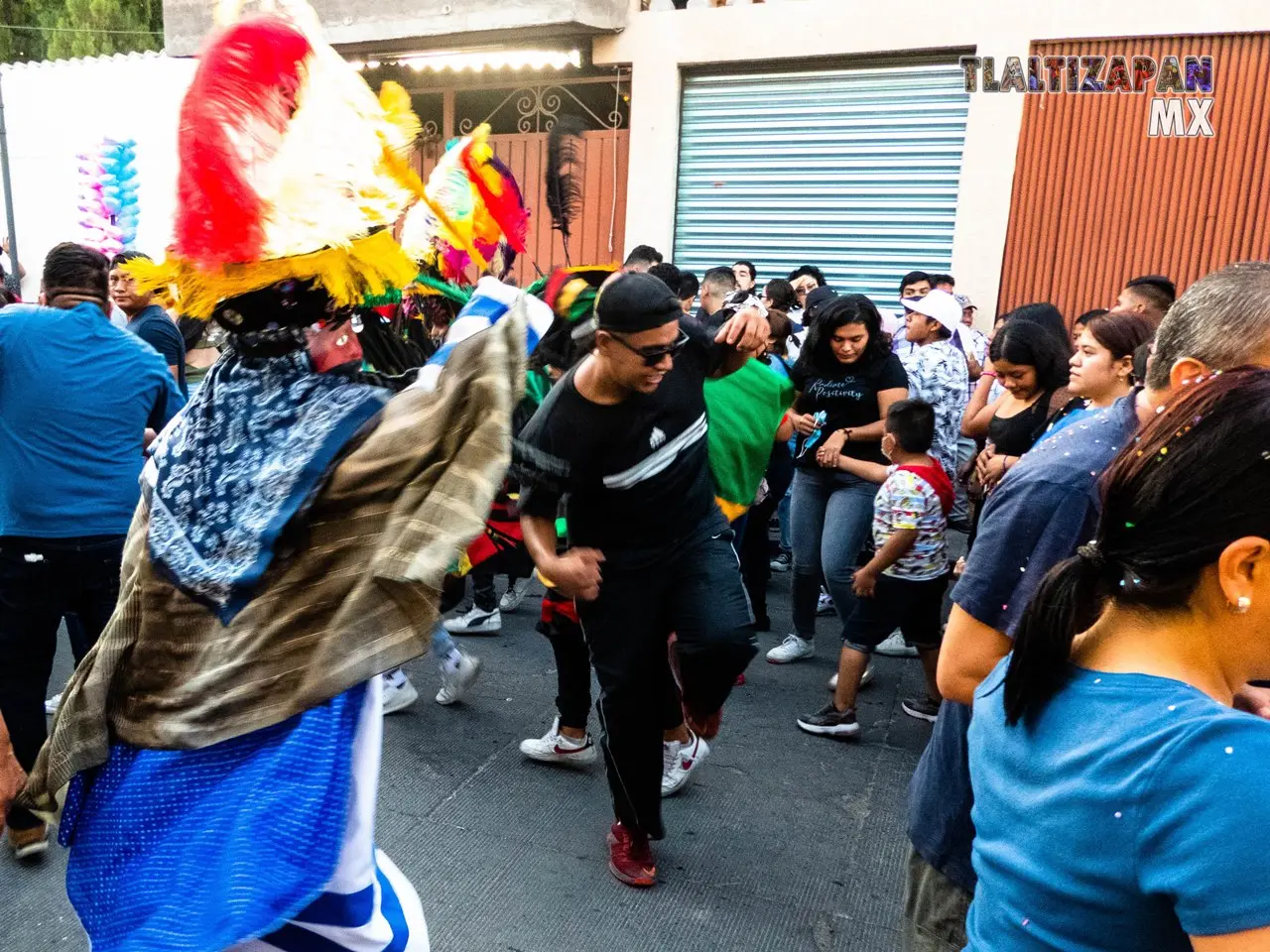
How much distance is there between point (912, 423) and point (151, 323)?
3.77 m

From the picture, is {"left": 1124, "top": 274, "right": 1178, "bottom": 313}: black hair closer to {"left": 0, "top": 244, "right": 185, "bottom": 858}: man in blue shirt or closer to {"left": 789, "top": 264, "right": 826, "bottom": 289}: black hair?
{"left": 789, "top": 264, "right": 826, "bottom": 289}: black hair

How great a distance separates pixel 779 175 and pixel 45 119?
9846 millimetres

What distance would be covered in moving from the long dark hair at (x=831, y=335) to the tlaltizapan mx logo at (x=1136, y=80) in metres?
4.92

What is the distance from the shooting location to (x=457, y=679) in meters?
4.48

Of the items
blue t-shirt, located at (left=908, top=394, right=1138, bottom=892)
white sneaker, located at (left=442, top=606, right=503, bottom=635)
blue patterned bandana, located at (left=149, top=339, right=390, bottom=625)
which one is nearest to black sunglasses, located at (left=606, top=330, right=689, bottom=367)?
blue patterned bandana, located at (left=149, top=339, right=390, bottom=625)

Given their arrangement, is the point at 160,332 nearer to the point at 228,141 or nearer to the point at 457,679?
the point at 457,679

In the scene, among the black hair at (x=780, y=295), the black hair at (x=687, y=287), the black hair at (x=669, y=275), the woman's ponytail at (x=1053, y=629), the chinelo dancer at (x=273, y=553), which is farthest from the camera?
the black hair at (x=687, y=287)

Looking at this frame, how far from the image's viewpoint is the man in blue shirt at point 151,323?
512 centimetres

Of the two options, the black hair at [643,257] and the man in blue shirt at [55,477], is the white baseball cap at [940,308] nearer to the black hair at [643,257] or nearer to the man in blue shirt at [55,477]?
the black hair at [643,257]

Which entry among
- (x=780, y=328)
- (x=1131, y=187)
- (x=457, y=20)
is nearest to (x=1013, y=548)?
(x=780, y=328)

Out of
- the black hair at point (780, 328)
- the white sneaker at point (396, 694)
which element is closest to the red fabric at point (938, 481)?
the black hair at point (780, 328)

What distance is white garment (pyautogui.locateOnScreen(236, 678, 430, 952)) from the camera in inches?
67.7

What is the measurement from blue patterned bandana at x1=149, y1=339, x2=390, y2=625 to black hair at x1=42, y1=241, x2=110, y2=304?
2.08 metres

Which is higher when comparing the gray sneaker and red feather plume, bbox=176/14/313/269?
red feather plume, bbox=176/14/313/269
